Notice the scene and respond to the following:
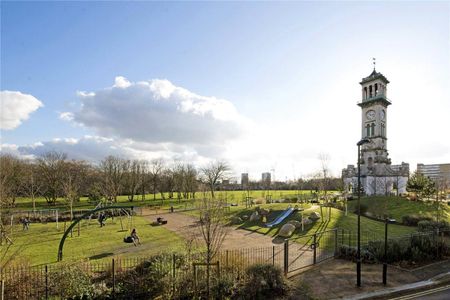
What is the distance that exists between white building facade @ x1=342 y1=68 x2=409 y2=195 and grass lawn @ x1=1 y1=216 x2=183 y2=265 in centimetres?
4441

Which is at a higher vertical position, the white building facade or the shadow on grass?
the white building facade

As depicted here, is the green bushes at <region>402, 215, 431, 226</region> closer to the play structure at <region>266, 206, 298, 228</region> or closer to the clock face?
the play structure at <region>266, 206, 298, 228</region>

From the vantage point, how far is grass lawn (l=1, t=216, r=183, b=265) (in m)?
18.1

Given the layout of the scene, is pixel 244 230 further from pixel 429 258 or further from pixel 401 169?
pixel 401 169

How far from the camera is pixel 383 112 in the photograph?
5975 centimetres

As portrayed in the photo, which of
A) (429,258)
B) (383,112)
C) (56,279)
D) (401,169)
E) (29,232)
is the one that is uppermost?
(383,112)

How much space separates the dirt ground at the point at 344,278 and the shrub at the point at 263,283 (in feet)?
2.36

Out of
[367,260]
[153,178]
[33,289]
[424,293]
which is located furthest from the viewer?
[153,178]

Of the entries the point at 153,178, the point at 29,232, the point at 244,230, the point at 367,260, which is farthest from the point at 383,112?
the point at 29,232

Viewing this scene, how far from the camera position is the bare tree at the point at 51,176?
202 ft

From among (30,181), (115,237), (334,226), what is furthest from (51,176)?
(334,226)

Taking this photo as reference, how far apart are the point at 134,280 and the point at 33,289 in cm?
343

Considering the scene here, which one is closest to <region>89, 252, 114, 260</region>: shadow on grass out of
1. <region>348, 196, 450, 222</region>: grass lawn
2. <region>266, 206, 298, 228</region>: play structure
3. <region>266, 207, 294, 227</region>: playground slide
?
<region>266, 206, 298, 228</region>: play structure

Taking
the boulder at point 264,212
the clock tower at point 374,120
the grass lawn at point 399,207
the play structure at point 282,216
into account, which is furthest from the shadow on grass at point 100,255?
the clock tower at point 374,120
